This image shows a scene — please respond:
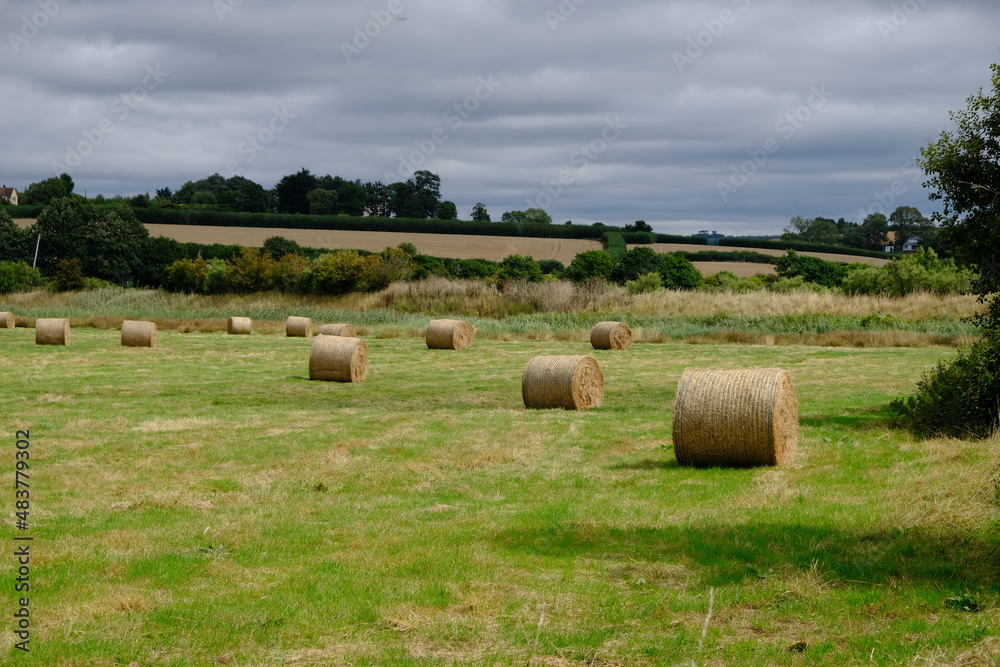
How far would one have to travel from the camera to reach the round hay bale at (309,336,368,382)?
25.7 metres

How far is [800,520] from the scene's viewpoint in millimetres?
9789

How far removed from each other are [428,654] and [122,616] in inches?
94.7

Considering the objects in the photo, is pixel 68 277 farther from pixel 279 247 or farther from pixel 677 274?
pixel 677 274

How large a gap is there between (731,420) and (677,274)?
6581 centimetres

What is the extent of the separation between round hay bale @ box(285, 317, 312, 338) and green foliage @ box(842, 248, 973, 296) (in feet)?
98.9

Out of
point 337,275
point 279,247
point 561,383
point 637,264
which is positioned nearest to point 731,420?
point 561,383

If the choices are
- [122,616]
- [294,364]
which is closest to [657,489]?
[122,616]

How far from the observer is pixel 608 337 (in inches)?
1410

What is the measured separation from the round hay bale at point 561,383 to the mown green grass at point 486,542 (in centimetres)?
96

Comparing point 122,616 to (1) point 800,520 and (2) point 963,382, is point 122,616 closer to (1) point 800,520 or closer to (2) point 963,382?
(1) point 800,520

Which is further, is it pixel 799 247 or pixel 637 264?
pixel 799 247

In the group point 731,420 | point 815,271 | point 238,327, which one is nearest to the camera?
point 731,420

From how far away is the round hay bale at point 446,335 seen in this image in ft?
118

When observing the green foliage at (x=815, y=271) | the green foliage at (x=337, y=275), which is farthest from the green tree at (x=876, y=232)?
the green foliage at (x=337, y=275)
